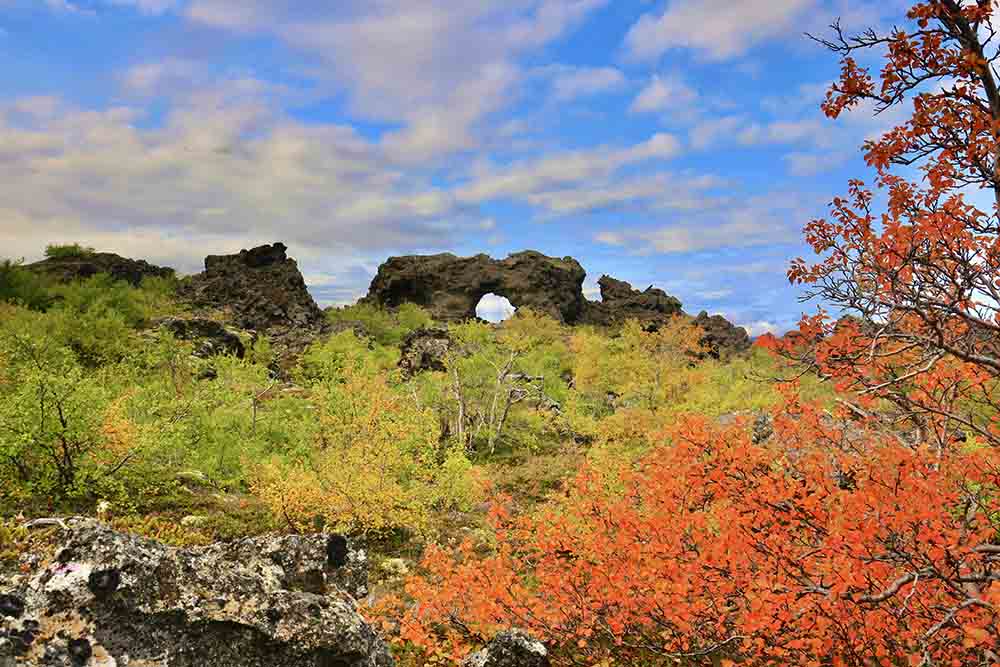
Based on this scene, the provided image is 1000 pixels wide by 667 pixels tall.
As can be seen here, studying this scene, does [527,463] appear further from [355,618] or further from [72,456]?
[355,618]

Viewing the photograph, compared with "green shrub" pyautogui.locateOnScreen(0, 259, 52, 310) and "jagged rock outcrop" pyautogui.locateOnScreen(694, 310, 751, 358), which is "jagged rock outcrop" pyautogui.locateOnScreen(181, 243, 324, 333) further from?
"jagged rock outcrop" pyautogui.locateOnScreen(694, 310, 751, 358)

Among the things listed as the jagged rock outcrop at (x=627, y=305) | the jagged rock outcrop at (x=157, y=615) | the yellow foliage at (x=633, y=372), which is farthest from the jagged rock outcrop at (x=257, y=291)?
the jagged rock outcrop at (x=157, y=615)

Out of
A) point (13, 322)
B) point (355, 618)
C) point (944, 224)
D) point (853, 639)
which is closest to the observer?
point (355, 618)

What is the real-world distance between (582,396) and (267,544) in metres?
39.5

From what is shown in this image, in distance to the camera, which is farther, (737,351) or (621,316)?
(621,316)

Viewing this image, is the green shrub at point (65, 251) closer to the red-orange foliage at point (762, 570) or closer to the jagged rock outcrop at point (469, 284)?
the jagged rock outcrop at point (469, 284)

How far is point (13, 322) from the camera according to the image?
42.3m

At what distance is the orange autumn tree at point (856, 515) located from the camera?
711 cm

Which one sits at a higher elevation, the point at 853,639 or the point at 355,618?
the point at 355,618

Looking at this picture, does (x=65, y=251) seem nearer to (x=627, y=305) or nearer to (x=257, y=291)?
(x=257, y=291)

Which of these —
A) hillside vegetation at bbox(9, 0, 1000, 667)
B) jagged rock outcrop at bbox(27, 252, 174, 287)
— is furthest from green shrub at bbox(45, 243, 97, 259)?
hillside vegetation at bbox(9, 0, 1000, 667)

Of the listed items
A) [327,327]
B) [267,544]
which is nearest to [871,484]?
[267,544]

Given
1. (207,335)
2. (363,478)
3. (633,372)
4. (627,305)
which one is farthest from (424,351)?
(627,305)

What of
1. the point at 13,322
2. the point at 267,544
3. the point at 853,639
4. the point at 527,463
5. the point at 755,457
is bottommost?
the point at 527,463
